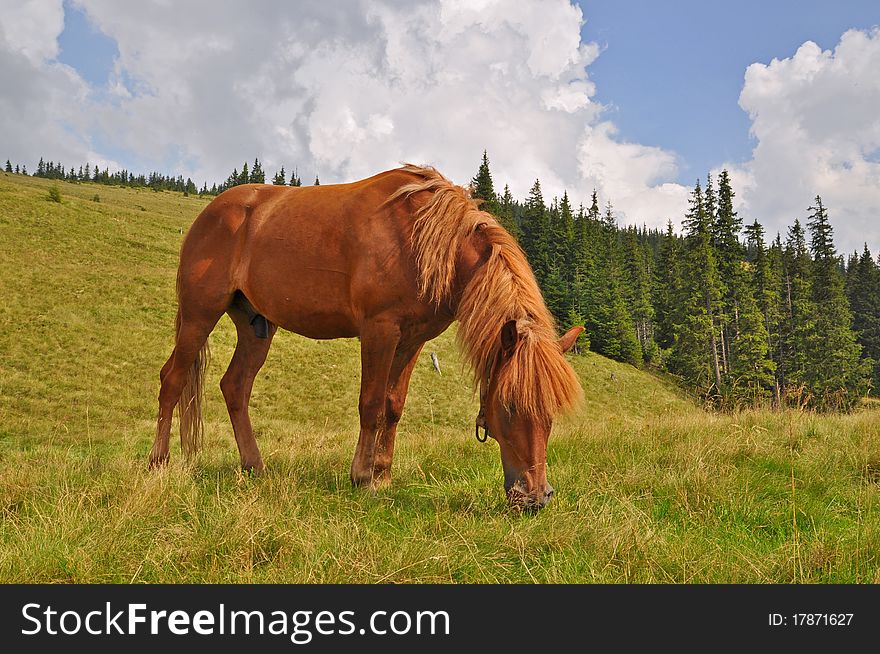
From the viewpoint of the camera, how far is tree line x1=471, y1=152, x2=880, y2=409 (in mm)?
43156

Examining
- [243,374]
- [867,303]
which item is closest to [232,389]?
[243,374]

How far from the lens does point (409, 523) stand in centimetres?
345

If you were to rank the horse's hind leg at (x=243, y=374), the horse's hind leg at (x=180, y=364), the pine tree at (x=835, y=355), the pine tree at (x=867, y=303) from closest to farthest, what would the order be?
the horse's hind leg at (x=180, y=364) < the horse's hind leg at (x=243, y=374) < the pine tree at (x=835, y=355) < the pine tree at (x=867, y=303)

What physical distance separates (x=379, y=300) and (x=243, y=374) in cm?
221

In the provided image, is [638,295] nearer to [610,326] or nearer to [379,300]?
[610,326]

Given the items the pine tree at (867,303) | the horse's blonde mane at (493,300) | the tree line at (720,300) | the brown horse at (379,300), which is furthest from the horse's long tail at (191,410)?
the pine tree at (867,303)

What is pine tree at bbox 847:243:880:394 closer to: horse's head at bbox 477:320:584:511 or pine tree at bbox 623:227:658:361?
pine tree at bbox 623:227:658:361

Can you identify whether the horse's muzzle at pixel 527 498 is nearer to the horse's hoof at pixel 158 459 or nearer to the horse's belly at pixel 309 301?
the horse's belly at pixel 309 301

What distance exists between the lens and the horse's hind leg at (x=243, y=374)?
539 cm

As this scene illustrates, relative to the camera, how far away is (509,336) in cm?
364

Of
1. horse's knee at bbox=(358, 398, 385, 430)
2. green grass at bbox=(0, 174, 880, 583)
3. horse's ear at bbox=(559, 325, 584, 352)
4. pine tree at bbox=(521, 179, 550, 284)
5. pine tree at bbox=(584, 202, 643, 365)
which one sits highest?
pine tree at bbox=(521, 179, 550, 284)

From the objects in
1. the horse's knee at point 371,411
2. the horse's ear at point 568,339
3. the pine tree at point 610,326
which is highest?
the pine tree at point 610,326

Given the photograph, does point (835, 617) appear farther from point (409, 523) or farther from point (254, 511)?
point (254, 511)

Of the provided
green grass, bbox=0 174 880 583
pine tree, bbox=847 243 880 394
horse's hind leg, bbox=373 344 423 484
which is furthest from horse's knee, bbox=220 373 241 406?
pine tree, bbox=847 243 880 394
